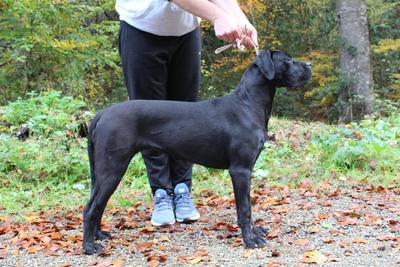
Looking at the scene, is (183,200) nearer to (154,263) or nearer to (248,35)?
(154,263)

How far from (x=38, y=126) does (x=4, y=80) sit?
11.2ft

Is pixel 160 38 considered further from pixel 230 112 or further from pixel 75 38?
pixel 75 38

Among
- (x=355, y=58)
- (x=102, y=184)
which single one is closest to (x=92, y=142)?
(x=102, y=184)

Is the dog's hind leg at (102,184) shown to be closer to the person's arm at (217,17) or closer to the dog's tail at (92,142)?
the dog's tail at (92,142)

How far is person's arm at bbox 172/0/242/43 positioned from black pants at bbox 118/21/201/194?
0.68 meters

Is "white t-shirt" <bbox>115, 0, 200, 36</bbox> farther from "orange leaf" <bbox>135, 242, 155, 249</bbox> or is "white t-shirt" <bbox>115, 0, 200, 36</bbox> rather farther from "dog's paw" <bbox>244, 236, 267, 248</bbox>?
"dog's paw" <bbox>244, 236, 267, 248</bbox>

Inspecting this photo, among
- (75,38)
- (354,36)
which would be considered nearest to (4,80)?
(75,38)

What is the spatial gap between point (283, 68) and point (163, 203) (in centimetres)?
160

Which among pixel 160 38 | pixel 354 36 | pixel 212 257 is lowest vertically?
pixel 354 36

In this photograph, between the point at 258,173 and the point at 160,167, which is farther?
the point at 258,173

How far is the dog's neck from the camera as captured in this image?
13.5 feet

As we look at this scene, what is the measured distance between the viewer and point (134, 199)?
5945 mm

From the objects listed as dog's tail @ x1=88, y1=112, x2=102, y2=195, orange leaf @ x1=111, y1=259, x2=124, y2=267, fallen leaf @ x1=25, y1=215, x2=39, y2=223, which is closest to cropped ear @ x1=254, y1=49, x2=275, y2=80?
dog's tail @ x1=88, y1=112, x2=102, y2=195

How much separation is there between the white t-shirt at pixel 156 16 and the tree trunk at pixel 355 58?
10.7 metres
